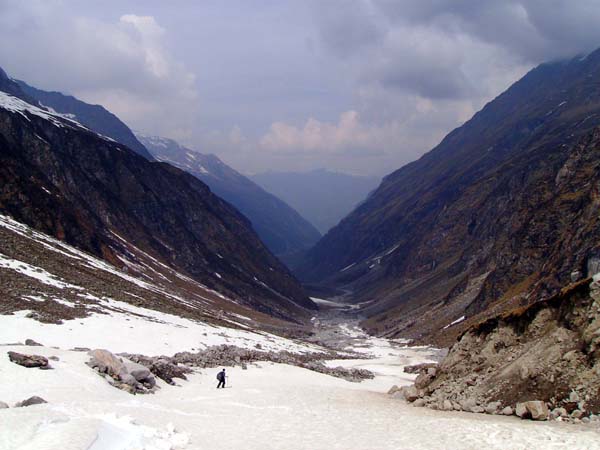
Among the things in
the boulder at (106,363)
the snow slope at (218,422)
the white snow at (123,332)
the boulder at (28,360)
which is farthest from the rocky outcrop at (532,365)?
the white snow at (123,332)

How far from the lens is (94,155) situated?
441ft

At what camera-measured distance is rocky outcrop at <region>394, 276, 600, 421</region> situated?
19438 millimetres

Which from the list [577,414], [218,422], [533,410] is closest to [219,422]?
[218,422]

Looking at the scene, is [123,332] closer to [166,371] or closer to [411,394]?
[166,371]

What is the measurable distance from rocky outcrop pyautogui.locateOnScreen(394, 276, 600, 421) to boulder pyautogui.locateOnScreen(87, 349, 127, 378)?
566 inches

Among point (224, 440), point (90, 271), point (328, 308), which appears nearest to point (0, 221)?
point (90, 271)

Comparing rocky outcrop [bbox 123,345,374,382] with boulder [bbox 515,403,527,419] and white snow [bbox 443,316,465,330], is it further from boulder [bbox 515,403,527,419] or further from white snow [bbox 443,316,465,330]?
white snow [bbox 443,316,465,330]

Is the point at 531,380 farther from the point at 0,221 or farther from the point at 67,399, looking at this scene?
the point at 0,221

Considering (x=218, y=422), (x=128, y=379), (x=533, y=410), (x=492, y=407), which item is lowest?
(x=128, y=379)

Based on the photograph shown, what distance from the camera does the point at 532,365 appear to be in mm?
21891

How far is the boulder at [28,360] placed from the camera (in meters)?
21.1

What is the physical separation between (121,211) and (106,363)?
105011 millimetres

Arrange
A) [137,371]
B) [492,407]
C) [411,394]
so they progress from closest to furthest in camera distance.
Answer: [492,407], [137,371], [411,394]

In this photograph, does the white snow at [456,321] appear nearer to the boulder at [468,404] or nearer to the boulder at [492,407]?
the boulder at [468,404]
